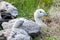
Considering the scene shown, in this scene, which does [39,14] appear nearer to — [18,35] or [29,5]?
[29,5]

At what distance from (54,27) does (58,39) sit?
70 centimetres

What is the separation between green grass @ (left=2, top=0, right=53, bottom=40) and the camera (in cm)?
864

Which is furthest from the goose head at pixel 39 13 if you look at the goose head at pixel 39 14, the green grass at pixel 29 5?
the green grass at pixel 29 5

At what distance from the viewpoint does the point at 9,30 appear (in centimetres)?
708

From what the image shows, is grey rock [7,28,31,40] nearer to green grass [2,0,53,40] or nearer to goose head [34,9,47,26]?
goose head [34,9,47,26]

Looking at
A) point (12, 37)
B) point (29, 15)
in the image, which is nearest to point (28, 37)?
point (12, 37)

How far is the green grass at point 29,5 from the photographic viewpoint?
8.64 meters

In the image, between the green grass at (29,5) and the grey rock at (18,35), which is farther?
the green grass at (29,5)

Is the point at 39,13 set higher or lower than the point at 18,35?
higher

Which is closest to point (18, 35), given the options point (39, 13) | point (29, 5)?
point (39, 13)

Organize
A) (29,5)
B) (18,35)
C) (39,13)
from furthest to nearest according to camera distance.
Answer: (29,5) < (39,13) < (18,35)

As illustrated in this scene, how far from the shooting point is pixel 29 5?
8867 mm

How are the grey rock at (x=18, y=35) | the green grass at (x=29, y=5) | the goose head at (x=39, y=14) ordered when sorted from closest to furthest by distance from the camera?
1. the grey rock at (x=18, y=35)
2. the goose head at (x=39, y=14)
3. the green grass at (x=29, y=5)

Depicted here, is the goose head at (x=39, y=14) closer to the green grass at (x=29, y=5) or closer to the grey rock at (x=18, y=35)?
the green grass at (x=29, y=5)
